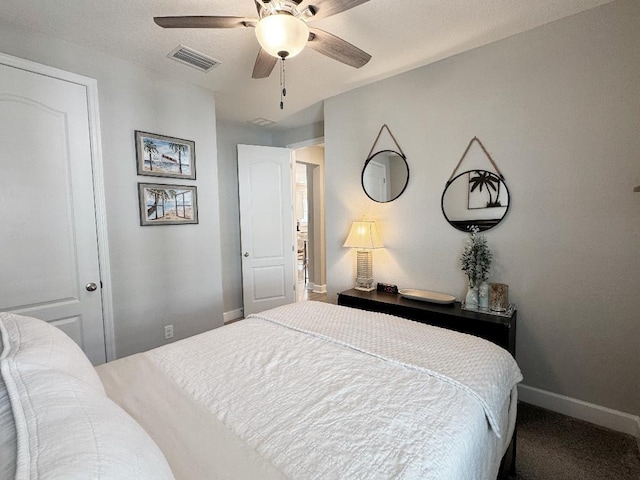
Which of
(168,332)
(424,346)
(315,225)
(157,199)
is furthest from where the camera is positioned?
(315,225)

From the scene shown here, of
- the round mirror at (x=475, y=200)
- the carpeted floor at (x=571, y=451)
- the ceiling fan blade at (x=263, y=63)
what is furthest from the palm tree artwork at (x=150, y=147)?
the carpeted floor at (x=571, y=451)

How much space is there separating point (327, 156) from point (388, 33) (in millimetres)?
1341

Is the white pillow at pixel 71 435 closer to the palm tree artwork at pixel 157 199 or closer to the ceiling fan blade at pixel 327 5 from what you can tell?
the ceiling fan blade at pixel 327 5

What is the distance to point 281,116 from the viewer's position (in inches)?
143

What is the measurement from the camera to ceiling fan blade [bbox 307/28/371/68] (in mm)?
1594

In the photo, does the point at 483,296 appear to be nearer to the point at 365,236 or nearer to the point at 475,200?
the point at 475,200

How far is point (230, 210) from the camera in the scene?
3941mm

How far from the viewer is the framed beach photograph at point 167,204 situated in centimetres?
246

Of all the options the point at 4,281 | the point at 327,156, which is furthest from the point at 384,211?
the point at 4,281

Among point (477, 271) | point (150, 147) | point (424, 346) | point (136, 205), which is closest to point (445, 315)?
point (477, 271)

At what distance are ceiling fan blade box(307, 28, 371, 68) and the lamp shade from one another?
134 centimetres

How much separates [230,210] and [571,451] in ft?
12.5

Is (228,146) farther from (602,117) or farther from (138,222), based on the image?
(602,117)

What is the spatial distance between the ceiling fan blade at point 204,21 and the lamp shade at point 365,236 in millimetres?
1752
